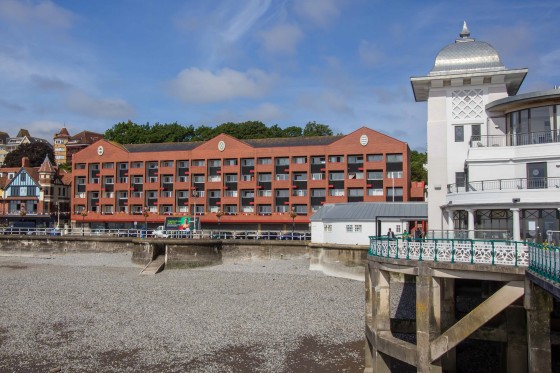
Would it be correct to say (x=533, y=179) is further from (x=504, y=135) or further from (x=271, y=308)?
(x=271, y=308)

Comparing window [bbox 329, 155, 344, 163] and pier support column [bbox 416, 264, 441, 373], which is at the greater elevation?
window [bbox 329, 155, 344, 163]

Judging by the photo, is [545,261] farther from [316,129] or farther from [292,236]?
[316,129]

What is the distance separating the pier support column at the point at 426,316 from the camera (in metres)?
18.0

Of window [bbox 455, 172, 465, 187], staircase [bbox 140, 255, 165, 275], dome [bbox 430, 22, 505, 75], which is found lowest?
staircase [bbox 140, 255, 165, 275]

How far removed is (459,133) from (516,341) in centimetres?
1746

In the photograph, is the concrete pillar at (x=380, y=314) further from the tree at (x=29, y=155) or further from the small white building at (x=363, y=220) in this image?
the tree at (x=29, y=155)

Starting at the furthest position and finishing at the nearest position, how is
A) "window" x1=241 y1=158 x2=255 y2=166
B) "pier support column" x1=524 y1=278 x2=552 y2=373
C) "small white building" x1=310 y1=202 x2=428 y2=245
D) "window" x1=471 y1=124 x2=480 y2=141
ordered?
"window" x1=241 y1=158 x2=255 y2=166
"small white building" x1=310 y1=202 x2=428 y2=245
"window" x1=471 y1=124 x2=480 y2=141
"pier support column" x1=524 y1=278 x2=552 y2=373

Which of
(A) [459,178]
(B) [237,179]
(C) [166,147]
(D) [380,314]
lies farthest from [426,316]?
(C) [166,147]

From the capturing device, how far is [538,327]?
624 inches

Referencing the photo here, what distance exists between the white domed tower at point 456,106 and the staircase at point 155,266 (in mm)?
28537

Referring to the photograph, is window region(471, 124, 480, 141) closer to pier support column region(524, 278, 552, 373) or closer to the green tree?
pier support column region(524, 278, 552, 373)

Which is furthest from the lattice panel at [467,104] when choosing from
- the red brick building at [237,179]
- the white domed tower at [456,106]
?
the red brick building at [237,179]

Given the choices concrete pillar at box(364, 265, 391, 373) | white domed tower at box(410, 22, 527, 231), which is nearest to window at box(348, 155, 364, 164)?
white domed tower at box(410, 22, 527, 231)

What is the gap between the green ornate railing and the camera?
45.4 ft
